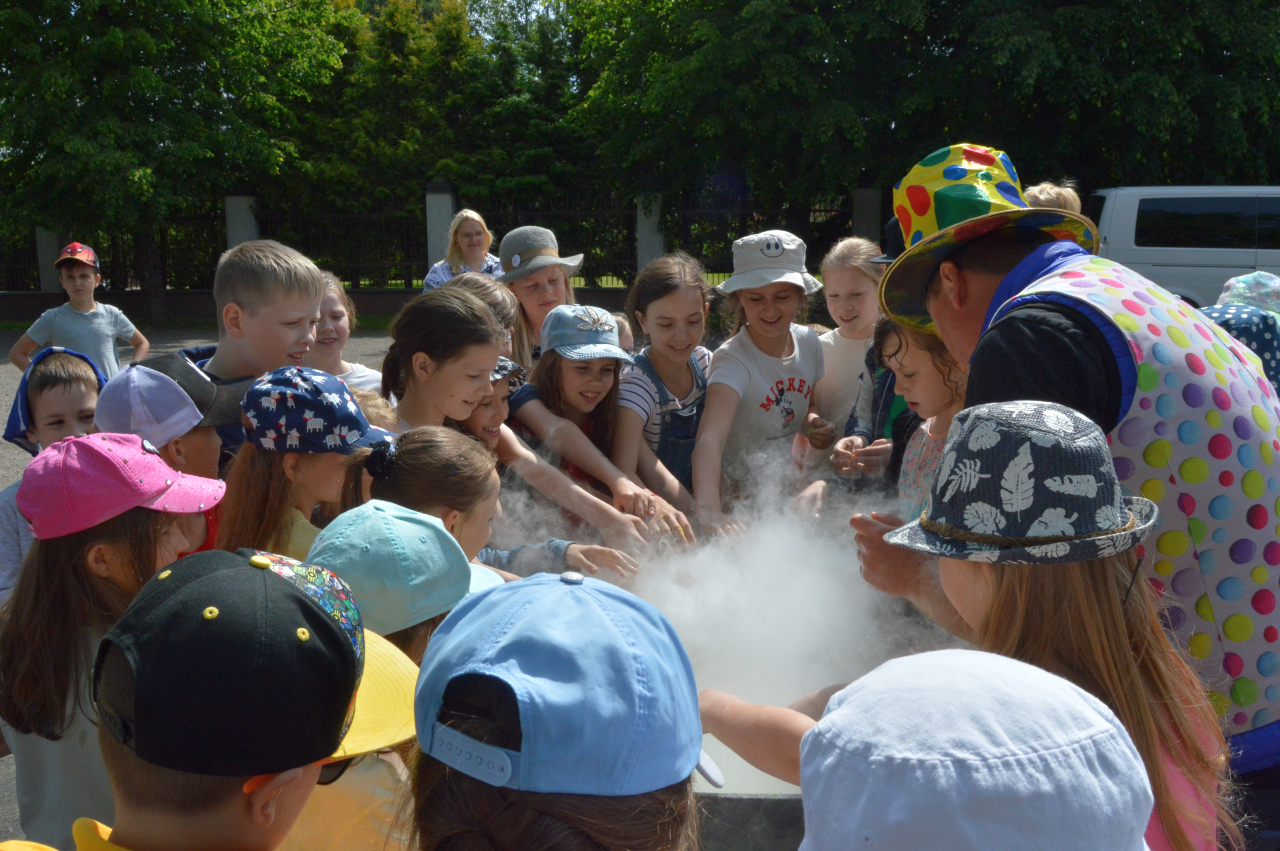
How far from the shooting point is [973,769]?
74cm

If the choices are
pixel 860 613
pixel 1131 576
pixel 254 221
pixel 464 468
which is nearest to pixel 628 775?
pixel 1131 576

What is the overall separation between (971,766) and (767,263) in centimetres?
292

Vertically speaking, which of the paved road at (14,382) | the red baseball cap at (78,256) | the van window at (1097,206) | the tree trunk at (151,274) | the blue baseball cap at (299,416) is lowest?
the paved road at (14,382)

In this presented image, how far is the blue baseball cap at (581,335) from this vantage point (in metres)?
3.22

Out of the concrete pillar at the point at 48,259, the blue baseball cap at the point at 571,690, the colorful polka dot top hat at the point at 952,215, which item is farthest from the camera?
the concrete pillar at the point at 48,259

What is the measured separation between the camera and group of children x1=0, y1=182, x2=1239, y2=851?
0.79 metres

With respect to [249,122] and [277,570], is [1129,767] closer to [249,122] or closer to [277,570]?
[277,570]

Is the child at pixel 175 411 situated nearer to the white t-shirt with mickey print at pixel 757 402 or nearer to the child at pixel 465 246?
the white t-shirt with mickey print at pixel 757 402

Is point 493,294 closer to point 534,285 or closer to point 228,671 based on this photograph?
point 534,285

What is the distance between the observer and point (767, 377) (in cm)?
345

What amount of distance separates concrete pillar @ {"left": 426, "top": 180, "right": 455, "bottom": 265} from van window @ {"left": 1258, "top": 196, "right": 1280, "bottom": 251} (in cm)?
1322

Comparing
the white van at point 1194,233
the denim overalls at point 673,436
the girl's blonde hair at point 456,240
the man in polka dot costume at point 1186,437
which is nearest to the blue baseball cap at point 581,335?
the denim overalls at point 673,436

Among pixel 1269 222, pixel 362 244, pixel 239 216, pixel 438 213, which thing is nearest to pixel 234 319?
pixel 1269 222

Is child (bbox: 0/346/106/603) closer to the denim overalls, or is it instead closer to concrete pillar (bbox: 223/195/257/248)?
the denim overalls
